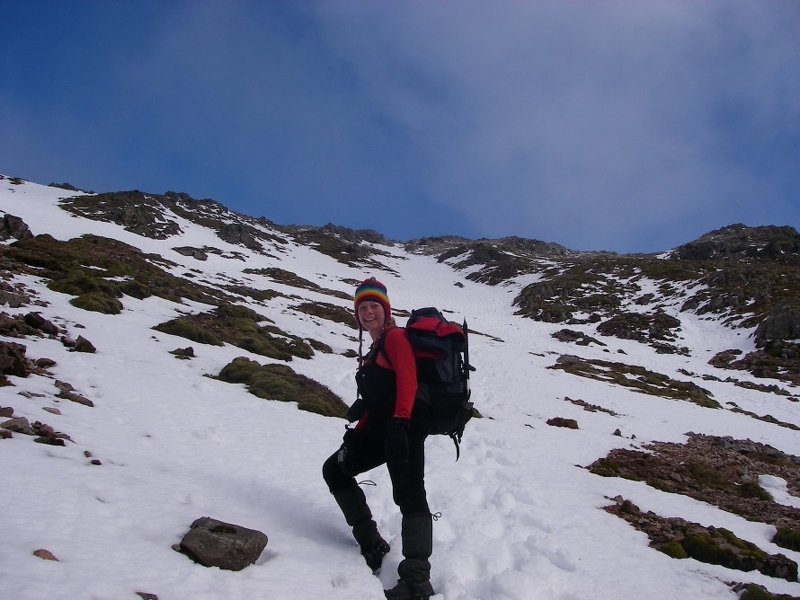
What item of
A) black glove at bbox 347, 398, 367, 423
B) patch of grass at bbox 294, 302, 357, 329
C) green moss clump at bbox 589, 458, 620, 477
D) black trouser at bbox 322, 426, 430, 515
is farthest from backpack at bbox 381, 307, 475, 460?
patch of grass at bbox 294, 302, 357, 329

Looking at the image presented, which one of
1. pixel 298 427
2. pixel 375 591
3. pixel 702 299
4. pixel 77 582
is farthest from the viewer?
pixel 702 299

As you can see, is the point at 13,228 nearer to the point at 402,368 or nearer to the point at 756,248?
the point at 402,368

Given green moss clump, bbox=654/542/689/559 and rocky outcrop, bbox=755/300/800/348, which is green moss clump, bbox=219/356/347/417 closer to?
green moss clump, bbox=654/542/689/559

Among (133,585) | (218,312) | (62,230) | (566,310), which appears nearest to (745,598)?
(133,585)

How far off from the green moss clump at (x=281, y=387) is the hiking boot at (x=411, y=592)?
837 cm

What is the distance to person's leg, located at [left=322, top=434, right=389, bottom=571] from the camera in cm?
479

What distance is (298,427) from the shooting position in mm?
10164

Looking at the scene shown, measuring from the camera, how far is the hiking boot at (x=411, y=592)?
407cm

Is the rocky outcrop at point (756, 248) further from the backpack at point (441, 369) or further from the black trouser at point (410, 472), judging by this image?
the black trouser at point (410, 472)

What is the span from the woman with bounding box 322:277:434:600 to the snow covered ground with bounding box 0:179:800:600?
0.33 m

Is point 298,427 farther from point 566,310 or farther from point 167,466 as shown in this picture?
point 566,310

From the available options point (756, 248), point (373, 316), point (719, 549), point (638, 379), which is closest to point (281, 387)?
point (373, 316)

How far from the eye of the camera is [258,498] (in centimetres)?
573

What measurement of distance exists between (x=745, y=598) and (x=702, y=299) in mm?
63418
